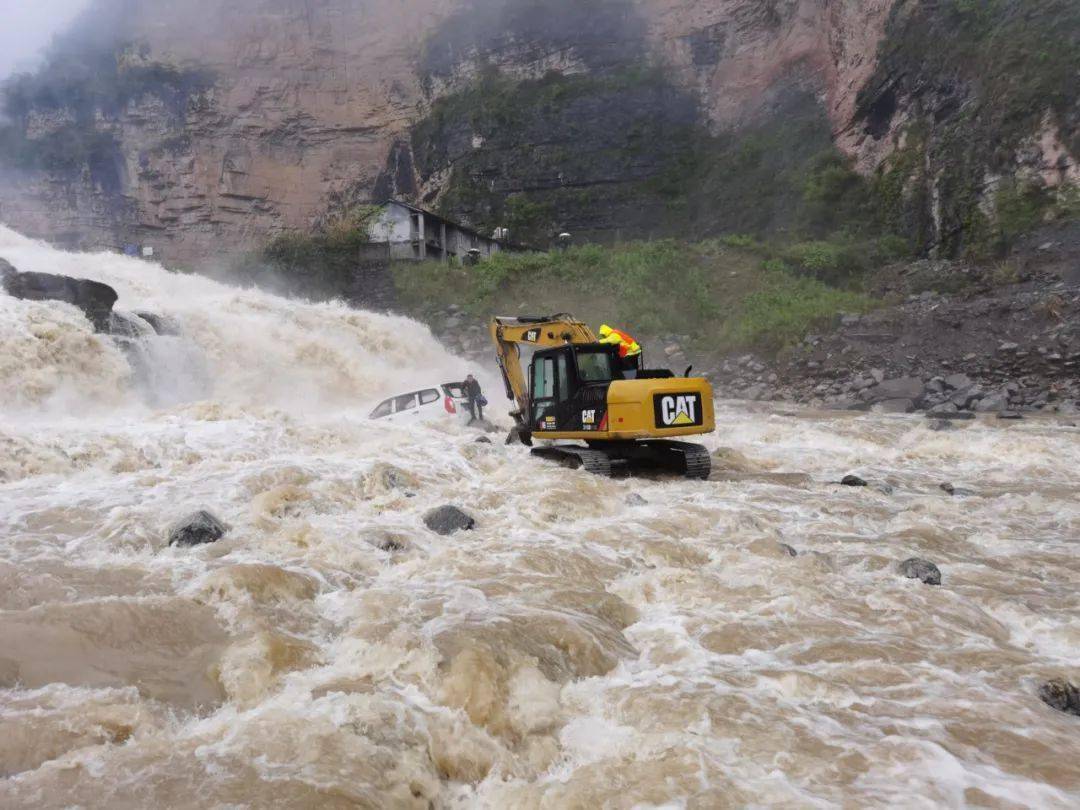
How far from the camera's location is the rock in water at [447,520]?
20.4ft

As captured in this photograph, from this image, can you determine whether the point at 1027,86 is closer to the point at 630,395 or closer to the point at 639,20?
the point at 630,395

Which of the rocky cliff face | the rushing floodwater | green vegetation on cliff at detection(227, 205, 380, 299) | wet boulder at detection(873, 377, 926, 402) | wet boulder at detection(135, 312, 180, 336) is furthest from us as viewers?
the rocky cliff face

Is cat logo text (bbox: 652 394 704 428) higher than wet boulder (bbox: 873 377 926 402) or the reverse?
higher

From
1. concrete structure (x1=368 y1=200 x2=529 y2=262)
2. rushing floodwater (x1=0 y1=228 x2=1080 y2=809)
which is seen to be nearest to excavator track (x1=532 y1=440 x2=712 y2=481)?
rushing floodwater (x1=0 y1=228 x2=1080 y2=809)

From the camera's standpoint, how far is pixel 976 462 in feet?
35.3

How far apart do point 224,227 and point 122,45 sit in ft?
66.2

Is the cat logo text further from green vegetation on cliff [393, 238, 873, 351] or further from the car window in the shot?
green vegetation on cliff [393, 238, 873, 351]

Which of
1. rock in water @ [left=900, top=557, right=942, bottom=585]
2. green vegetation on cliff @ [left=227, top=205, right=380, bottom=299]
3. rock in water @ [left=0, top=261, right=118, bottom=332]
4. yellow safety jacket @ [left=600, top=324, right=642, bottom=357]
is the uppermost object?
green vegetation on cliff @ [left=227, top=205, right=380, bottom=299]

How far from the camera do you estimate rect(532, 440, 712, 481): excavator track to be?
356 inches

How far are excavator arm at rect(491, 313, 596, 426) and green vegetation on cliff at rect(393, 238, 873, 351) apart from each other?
14319 millimetres

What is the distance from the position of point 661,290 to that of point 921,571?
24.6 meters

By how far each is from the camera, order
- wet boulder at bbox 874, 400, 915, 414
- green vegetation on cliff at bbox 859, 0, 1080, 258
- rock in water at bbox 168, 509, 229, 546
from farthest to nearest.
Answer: green vegetation on cliff at bbox 859, 0, 1080, 258, wet boulder at bbox 874, 400, 915, 414, rock in water at bbox 168, 509, 229, 546

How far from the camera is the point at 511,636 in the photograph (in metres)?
3.83

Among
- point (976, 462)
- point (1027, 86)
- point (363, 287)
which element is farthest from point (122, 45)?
point (976, 462)
